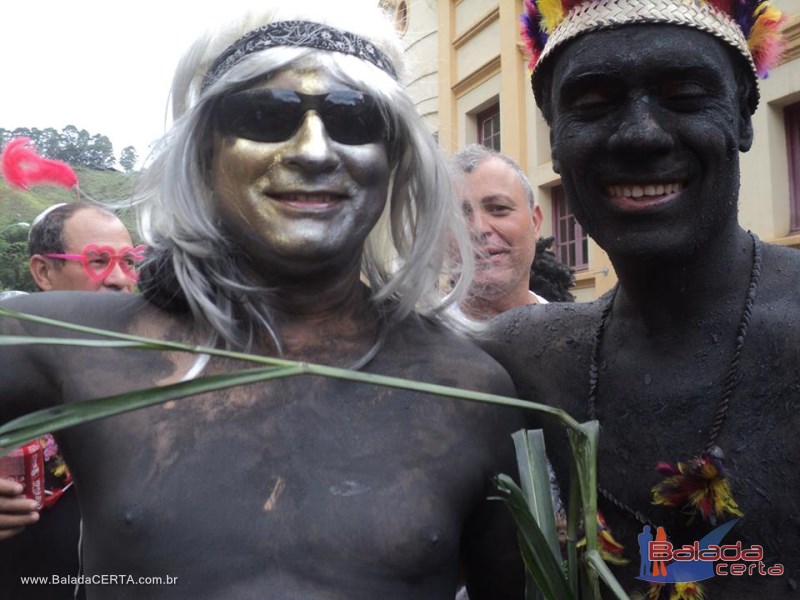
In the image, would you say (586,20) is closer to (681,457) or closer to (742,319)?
(742,319)

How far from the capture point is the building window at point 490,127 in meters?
10.4

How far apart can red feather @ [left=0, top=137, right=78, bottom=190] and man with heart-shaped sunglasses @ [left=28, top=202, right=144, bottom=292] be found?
0.26 metres

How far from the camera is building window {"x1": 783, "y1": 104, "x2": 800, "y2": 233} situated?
21.2ft

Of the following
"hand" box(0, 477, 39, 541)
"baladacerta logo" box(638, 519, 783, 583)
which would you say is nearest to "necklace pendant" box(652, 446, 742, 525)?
"baladacerta logo" box(638, 519, 783, 583)

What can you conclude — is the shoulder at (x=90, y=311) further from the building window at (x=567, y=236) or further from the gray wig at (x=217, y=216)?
the building window at (x=567, y=236)

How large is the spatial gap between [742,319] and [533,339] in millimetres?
498

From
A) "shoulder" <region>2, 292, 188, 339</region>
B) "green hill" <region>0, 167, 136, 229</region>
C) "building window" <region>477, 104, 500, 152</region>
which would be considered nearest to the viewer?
"shoulder" <region>2, 292, 188, 339</region>

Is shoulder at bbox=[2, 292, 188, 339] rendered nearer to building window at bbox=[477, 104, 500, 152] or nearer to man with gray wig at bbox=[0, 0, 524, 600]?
man with gray wig at bbox=[0, 0, 524, 600]

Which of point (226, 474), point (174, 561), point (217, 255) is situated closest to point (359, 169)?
point (217, 255)

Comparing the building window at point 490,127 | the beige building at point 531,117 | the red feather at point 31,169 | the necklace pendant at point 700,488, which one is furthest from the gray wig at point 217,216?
the building window at point 490,127

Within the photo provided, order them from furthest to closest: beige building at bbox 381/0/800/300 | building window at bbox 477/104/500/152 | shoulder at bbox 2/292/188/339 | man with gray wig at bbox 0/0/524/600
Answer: building window at bbox 477/104/500/152, beige building at bbox 381/0/800/300, shoulder at bbox 2/292/188/339, man with gray wig at bbox 0/0/524/600

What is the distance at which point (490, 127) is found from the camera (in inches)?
419

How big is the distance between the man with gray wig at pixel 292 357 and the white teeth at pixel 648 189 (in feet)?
1.46

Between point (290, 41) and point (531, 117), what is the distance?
26.0ft
